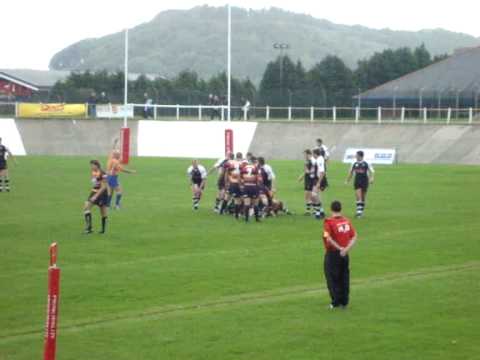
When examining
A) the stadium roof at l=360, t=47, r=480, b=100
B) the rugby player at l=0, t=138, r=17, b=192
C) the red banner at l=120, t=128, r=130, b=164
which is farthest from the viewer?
the stadium roof at l=360, t=47, r=480, b=100

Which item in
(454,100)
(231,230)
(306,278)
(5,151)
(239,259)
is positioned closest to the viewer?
(306,278)

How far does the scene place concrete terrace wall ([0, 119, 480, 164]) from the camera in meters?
57.0

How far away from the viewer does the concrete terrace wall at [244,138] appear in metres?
57.0

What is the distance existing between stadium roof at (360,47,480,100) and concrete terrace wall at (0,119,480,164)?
45.5 ft

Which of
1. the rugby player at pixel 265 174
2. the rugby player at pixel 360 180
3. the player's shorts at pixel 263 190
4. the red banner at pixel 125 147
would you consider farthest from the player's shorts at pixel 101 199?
the red banner at pixel 125 147

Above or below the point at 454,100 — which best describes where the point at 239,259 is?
below

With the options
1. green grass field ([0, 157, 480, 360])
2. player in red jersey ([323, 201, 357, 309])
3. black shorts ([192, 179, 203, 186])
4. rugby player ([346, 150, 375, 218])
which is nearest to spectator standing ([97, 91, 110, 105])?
green grass field ([0, 157, 480, 360])

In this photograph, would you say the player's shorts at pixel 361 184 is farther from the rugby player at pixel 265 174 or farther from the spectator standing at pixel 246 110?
the spectator standing at pixel 246 110

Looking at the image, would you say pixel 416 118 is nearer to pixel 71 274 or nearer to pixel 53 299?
pixel 71 274

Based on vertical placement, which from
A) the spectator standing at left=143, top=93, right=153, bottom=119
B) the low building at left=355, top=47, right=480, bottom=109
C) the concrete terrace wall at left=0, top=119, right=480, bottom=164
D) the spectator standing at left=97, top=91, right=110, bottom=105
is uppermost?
the low building at left=355, top=47, right=480, bottom=109

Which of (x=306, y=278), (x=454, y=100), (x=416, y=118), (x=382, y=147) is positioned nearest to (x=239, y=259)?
(x=306, y=278)

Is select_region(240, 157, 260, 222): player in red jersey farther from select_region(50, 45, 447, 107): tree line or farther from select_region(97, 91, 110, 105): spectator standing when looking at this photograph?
select_region(50, 45, 447, 107): tree line

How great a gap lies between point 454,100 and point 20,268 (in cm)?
5284

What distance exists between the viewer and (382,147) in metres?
58.1
